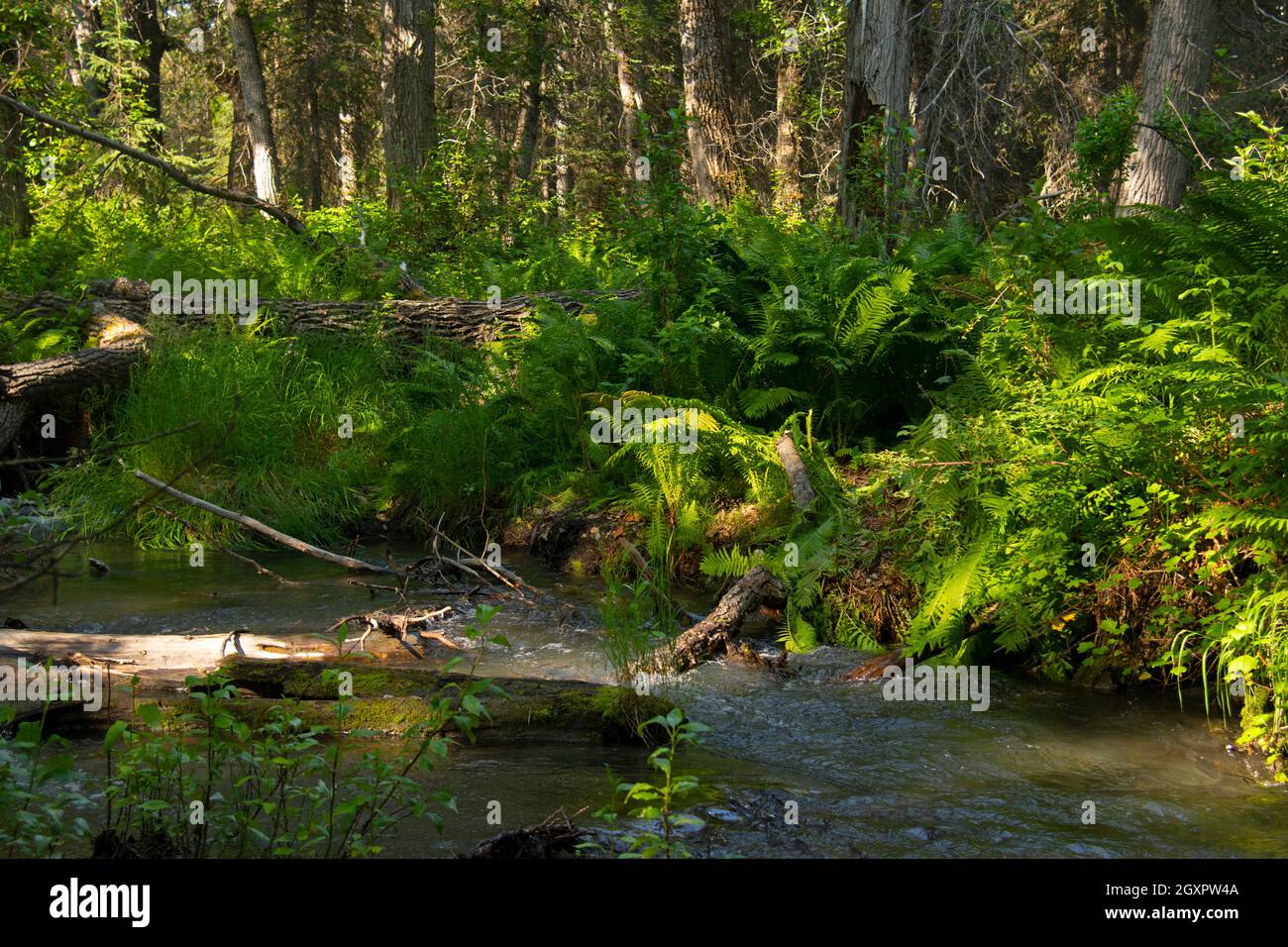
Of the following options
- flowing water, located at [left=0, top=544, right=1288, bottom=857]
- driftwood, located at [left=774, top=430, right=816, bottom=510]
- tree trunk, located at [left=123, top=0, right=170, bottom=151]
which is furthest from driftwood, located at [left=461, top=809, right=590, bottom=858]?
tree trunk, located at [left=123, top=0, right=170, bottom=151]

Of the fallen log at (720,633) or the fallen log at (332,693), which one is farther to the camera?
the fallen log at (720,633)

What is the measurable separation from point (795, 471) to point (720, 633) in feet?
5.88

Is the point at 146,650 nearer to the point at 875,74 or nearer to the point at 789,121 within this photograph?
the point at 875,74

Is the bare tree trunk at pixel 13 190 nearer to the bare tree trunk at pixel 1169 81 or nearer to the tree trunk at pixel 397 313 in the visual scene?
the tree trunk at pixel 397 313

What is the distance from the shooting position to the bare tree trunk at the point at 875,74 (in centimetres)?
1148

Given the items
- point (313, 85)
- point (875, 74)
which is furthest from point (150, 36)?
point (875, 74)

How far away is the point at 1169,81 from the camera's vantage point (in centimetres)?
1313

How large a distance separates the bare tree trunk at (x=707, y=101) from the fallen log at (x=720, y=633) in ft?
38.6

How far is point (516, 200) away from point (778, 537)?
10001 millimetres

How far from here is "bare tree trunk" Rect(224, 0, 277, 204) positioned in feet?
Result: 60.1

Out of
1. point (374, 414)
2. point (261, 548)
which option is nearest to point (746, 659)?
point (261, 548)

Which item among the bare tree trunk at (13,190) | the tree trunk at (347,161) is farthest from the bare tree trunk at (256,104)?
the bare tree trunk at (13,190)
